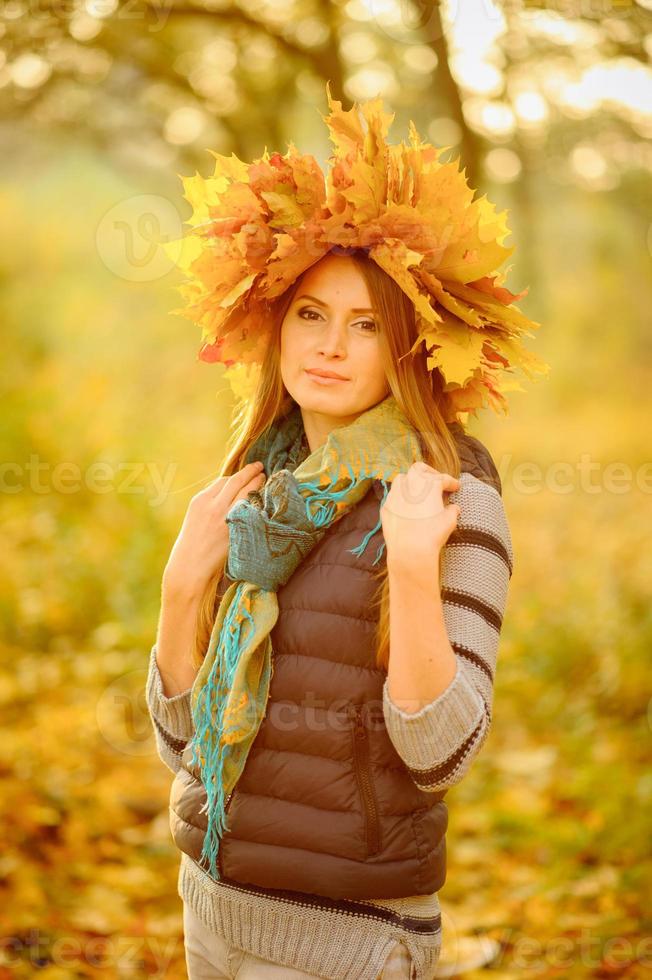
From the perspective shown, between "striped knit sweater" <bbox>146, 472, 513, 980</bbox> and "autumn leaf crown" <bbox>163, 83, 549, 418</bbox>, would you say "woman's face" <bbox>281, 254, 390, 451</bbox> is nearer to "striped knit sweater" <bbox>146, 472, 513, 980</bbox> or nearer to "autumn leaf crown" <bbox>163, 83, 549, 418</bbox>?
"autumn leaf crown" <bbox>163, 83, 549, 418</bbox>

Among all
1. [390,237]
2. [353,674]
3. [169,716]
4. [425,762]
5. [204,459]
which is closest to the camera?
[425,762]

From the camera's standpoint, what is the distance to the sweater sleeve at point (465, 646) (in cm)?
177

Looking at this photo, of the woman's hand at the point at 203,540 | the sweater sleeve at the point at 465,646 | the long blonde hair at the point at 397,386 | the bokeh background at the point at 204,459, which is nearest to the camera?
the sweater sleeve at the point at 465,646

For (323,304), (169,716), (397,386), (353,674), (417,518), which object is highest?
(323,304)

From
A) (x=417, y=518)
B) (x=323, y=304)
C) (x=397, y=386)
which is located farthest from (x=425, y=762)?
(x=323, y=304)

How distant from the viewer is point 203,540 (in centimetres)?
216

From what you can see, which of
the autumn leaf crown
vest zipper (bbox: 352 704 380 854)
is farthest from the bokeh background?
vest zipper (bbox: 352 704 380 854)

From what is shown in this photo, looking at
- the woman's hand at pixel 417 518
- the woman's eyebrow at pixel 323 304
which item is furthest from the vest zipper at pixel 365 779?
the woman's eyebrow at pixel 323 304

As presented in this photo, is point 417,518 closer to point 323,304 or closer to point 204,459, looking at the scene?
point 323,304

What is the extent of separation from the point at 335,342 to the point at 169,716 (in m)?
0.86

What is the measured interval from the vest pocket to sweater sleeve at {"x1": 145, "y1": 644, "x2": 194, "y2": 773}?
17.1 inches

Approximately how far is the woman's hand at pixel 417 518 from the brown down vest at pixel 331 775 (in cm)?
12

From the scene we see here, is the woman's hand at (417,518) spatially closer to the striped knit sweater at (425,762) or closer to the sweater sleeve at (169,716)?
the striped knit sweater at (425,762)

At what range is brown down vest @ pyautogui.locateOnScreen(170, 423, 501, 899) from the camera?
6.14 feet
